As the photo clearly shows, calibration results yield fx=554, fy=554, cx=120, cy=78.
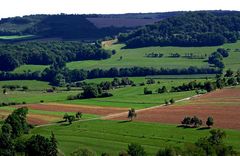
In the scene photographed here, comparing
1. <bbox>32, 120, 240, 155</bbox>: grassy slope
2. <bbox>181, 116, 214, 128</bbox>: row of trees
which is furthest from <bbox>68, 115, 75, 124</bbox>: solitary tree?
<bbox>181, 116, 214, 128</bbox>: row of trees

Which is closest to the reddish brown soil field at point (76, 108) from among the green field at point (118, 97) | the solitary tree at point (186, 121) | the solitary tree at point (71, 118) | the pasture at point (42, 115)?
the pasture at point (42, 115)

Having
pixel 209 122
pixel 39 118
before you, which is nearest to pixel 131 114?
pixel 209 122

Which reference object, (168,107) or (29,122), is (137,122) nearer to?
(168,107)

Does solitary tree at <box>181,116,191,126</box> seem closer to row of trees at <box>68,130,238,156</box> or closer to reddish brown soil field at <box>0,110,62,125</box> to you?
row of trees at <box>68,130,238,156</box>

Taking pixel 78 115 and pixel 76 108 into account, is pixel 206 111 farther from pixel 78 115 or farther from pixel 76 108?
pixel 76 108

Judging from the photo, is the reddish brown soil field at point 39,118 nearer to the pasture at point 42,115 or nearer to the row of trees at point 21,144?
the pasture at point 42,115

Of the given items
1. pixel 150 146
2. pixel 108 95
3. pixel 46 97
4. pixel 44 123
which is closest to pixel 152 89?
pixel 108 95
